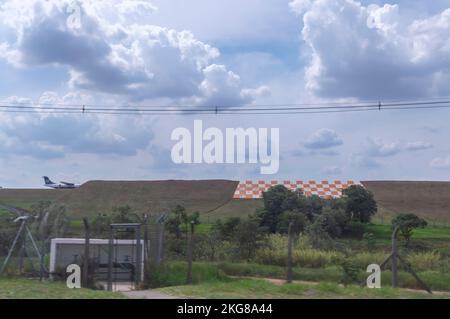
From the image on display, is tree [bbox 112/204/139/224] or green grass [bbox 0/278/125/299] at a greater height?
tree [bbox 112/204/139/224]

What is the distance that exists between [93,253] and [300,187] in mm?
23731

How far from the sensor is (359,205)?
30484 mm

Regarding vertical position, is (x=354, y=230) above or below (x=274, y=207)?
below

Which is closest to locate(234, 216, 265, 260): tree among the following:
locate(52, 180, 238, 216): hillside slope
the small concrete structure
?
the small concrete structure

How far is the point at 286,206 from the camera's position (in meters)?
28.1

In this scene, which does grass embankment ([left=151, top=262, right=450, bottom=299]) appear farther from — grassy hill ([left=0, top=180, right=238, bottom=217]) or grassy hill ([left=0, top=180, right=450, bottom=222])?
grassy hill ([left=0, top=180, right=238, bottom=217])

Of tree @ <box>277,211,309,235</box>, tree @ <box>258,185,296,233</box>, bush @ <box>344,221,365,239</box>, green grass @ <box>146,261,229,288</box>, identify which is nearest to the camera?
green grass @ <box>146,261,229,288</box>

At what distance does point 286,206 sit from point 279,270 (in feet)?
42.1

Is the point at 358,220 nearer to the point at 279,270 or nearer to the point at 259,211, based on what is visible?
the point at 259,211

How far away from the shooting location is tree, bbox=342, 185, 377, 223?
3027 centimetres

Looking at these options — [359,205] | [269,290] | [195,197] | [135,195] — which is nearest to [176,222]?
[359,205]

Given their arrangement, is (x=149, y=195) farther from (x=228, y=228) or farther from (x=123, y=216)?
(x=228, y=228)

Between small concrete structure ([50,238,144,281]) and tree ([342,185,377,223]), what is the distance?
17.1 metres
